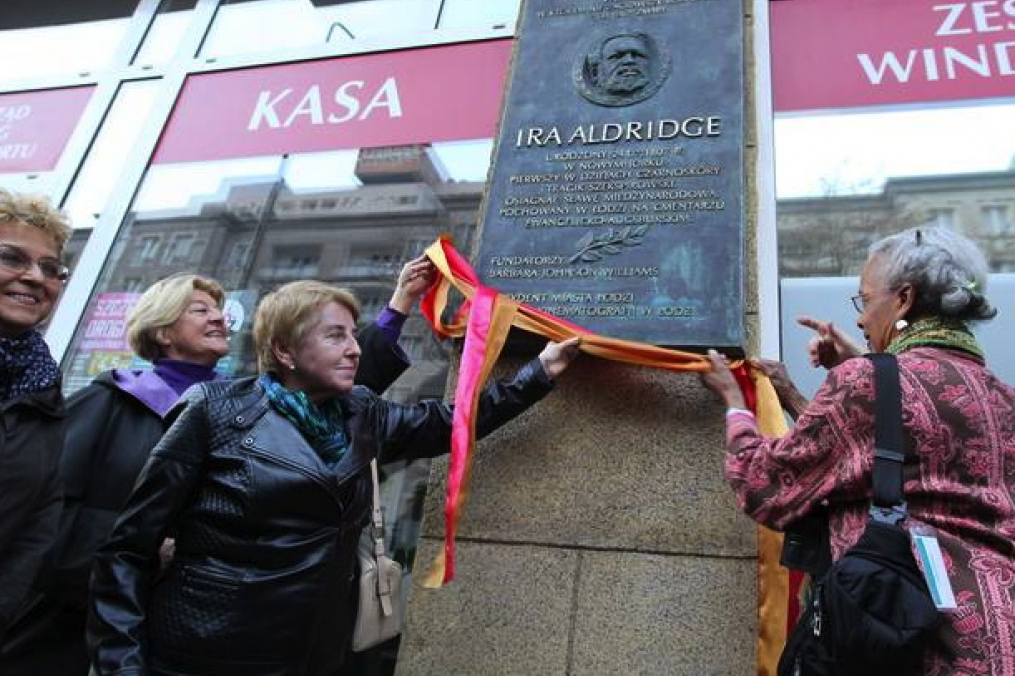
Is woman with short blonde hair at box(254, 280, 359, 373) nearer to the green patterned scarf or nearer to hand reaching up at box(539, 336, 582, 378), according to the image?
hand reaching up at box(539, 336, 582, 378)

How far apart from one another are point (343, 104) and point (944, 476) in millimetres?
4586

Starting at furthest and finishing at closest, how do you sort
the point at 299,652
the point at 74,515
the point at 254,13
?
the point at 254,13, the point at 74,515, the point at 299,652

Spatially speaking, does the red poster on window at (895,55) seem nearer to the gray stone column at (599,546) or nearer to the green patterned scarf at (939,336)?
the gray stone column at (599,546)

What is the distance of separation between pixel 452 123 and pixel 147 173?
2.32 m

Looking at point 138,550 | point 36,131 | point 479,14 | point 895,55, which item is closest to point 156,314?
point 138,550

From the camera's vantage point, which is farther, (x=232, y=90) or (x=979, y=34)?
(x=232, y=90)

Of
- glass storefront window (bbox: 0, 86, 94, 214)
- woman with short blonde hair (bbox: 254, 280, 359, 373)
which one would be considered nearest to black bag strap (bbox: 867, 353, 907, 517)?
woman with short blonde hair (bbox: 254, 280, 359, 373)

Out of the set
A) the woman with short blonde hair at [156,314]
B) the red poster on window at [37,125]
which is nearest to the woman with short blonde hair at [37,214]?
the woman with short blonde hair at [156,314]

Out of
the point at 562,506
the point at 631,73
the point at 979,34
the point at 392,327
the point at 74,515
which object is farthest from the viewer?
the point at 979,34

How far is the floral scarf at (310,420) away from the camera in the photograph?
207cm

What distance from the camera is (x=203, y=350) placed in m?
2.71

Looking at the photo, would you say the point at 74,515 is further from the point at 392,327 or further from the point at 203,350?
the point at 392,327

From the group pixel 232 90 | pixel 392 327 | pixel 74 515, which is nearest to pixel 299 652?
pixel 74 515

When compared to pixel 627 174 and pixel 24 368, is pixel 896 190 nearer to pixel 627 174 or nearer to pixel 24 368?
pixel 627 174
